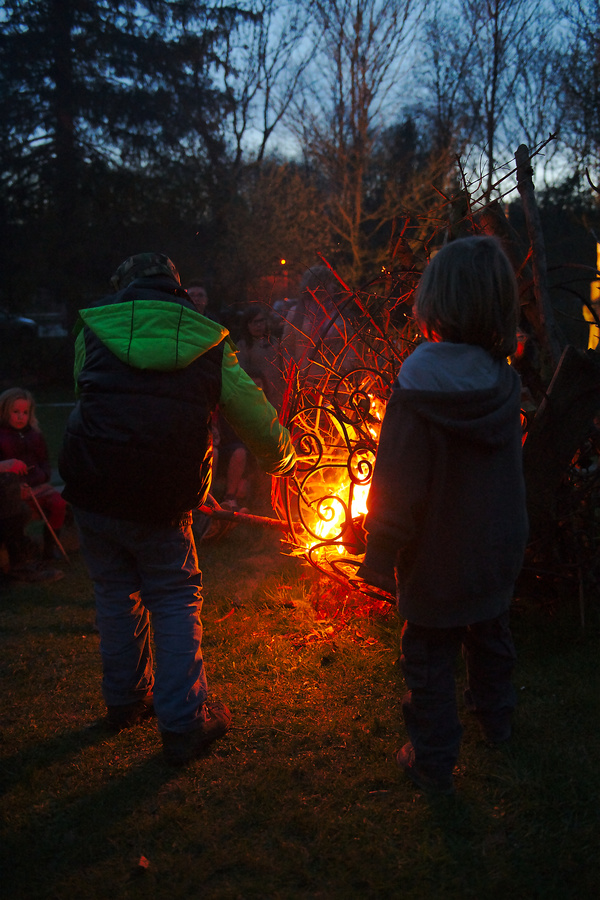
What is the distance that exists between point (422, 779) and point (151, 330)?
1607 millimetres

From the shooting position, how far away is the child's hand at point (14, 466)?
4.57 m

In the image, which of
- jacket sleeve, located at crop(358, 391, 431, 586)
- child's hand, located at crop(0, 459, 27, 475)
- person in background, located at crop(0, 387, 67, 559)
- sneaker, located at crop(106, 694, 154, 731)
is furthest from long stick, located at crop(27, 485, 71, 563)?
jacket sleeve, located at crop(358, 391, 431, 586)

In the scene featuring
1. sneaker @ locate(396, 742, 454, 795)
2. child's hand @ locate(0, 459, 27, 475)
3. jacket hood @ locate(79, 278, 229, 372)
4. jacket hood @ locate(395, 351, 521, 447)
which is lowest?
sneaker @ locate(396, 742, 454, 795)

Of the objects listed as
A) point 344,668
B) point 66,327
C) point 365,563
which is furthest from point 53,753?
point 66,327

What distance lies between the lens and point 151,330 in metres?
2.21

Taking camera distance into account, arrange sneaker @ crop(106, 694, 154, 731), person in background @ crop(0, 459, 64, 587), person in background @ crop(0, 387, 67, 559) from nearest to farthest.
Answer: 1. sneaker @ crop(106, 694, 154, 731)
2. person in background @ crop(0, 459, 64, 587)
3. person in background @ crop(0, 387, 67, 559)

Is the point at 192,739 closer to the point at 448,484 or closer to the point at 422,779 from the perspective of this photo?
the point at 422,779

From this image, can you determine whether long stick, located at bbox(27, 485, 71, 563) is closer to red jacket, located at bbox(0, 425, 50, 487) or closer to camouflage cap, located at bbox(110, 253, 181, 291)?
red jacket, located at bbox(0, 425, 50, 487)

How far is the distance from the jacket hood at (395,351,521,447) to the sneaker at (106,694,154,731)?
1561 millimetres

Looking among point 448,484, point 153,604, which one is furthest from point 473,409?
point 153,604

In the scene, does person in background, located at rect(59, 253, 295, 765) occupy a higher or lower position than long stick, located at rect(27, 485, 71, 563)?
higher

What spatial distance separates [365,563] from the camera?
1945 millimetres

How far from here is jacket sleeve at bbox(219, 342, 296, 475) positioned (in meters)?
2.38

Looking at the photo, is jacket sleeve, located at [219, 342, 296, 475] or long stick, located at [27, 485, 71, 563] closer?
jacket sleeve, located at [219, 342, 296, 475]
